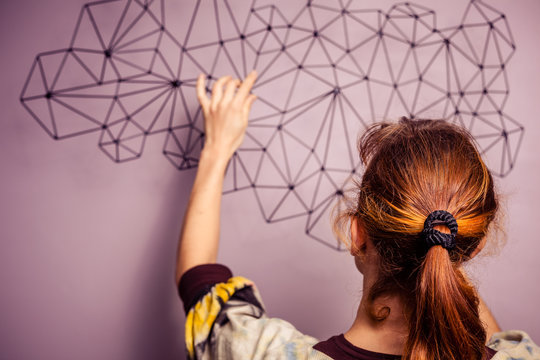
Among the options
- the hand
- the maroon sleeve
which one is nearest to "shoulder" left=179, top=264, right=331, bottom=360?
the maroon sleeve

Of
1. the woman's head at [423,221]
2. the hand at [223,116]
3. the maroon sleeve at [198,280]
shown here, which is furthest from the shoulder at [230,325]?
the hand at [223,116]

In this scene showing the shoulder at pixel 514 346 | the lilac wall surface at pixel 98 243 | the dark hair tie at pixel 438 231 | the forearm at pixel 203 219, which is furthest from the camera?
the lilac wall surface at pixel 98 243

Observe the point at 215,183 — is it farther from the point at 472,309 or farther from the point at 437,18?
the point at 437,18

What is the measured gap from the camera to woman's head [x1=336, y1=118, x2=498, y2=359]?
0.44m

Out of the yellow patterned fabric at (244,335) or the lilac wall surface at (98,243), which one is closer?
the yellow patterned fabric at (244,335)

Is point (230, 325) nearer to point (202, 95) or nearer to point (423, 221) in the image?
point (423, 221)

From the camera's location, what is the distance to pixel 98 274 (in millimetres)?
797

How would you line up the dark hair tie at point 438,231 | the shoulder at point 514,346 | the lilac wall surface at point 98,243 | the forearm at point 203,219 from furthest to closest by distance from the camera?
the lilac wall surface at point 98,243, the forearm at point 203,219, the shoulder at point 514,346, the dark hair tie at point 438,231

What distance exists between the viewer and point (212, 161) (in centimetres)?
74

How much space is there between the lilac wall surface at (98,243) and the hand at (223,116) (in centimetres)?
13

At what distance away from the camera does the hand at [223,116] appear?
2.41ft

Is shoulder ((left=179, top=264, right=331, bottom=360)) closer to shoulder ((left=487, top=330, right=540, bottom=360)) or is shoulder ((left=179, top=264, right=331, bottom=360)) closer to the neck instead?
the neck

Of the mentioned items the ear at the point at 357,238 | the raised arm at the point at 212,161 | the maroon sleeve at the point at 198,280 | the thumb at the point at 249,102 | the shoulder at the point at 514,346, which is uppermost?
the thumb at the point at 249,102

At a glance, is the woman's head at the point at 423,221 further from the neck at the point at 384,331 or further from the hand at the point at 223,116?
the hand at the point at 223,116
